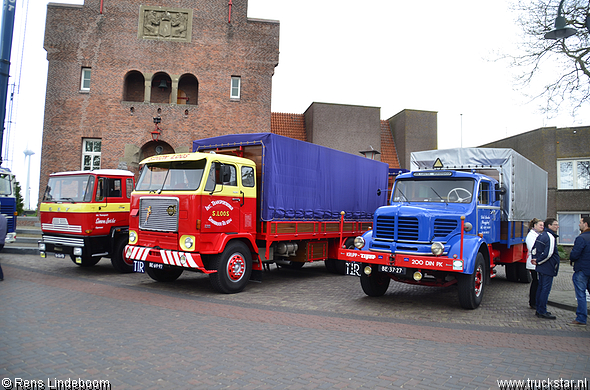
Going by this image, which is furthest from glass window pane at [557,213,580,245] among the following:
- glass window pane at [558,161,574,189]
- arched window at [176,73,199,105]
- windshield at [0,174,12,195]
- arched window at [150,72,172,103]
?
windshield at [0,174,12,195]

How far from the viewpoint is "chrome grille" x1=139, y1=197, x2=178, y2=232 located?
8.78 m

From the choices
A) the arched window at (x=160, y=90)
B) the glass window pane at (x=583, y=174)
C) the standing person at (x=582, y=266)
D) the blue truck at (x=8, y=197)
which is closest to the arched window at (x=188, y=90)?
the arched window at (x=160, y=90)

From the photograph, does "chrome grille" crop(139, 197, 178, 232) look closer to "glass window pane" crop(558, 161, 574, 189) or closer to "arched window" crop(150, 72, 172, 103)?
"arched window" crop(150, 72, 172, 103)

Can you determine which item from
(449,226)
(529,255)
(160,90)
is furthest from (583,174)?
(160,90)

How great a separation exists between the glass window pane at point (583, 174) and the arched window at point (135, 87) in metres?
26.2

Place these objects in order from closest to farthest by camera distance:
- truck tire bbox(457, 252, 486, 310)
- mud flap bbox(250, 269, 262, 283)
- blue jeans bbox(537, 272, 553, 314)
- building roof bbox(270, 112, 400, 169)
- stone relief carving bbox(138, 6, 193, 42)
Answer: blue jeans bbox(537, 272, 553, 314) → truck tire bbox(457, 252, 486, 310) → mud flap bbox(250, 269, 262, 283) → stone relief carving bbox(138, 6, 193, 42) → building roof bbox(270, 112, 400, 169)

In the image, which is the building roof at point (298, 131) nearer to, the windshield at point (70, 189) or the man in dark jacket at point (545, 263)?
the windshield at point (70, 189)

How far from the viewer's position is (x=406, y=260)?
7.72 meters

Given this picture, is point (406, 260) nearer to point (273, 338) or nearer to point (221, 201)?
point (273, 338)

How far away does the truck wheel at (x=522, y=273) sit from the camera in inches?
482

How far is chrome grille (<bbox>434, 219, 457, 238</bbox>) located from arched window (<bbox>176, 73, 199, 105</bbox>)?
1851 cm

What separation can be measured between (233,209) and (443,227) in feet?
14.4

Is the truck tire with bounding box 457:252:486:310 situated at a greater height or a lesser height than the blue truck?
lesser

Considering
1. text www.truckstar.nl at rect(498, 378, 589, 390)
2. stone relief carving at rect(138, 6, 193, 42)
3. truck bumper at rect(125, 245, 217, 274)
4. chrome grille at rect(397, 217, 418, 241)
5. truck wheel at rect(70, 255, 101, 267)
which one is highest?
stone relief carving at rect(138, 6, 193, 42)
